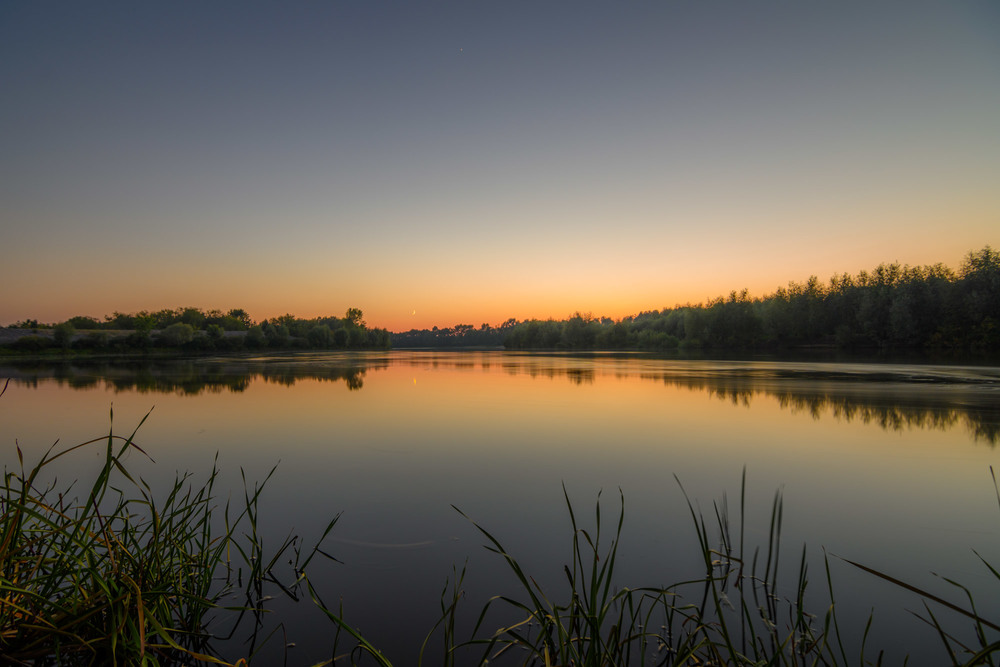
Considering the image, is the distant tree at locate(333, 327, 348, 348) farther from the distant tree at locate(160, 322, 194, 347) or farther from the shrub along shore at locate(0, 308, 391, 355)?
the distant tree at locate(160, 322, 194, 347)

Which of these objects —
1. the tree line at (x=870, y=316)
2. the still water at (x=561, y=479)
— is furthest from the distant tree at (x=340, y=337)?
the still water at (x=561, y=479)

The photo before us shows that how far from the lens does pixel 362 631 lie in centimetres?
245

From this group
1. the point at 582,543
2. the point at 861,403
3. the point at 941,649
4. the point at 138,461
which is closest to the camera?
the point at 941,649

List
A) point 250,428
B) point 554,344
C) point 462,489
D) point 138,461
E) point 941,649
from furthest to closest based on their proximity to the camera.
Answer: point 554,344
point 250,428
point 138,461
point 462,489
point 941,649

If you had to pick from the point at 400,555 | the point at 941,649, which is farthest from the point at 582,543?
the point at 941,649

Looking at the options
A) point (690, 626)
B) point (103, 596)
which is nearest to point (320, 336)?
point (103, 596)

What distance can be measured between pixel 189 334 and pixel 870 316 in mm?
86952

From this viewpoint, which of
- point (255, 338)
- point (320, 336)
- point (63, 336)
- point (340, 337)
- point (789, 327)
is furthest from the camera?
point (340, 337)

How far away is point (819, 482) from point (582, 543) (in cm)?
345

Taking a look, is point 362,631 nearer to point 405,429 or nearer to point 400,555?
point 400,555

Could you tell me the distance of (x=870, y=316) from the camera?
48344mm

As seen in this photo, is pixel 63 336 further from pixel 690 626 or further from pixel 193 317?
pixel 690 626

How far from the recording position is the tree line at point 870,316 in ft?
136

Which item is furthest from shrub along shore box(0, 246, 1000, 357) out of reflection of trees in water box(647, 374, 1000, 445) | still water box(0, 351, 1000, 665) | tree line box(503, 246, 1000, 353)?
still water box(0, 351, 1000, 665)
